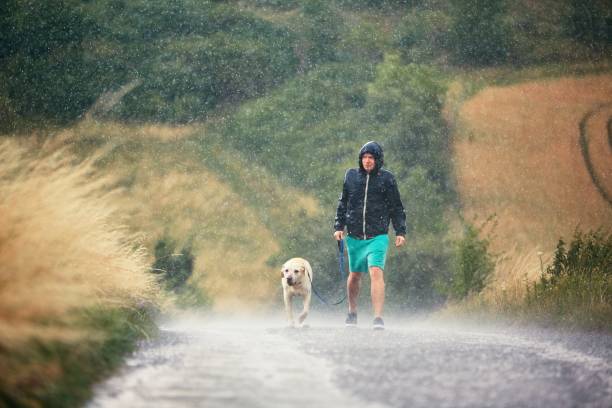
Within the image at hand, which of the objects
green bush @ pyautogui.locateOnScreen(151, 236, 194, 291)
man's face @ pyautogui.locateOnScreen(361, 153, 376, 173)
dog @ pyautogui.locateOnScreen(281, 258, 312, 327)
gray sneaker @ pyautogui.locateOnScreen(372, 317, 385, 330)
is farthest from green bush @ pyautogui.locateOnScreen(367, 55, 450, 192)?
gray sneaker @ pyautogui.locateOnScreen(372, 317, 385, 330)

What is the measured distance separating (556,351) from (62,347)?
4.34 m

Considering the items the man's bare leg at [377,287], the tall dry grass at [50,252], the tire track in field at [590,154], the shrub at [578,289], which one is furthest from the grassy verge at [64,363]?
the tire track in field at [590,154]

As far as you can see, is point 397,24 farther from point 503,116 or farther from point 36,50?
point 36,50

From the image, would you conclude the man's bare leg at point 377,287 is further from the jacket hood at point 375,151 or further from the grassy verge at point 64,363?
the grassy verge at point 64,363

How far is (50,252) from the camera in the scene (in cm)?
612

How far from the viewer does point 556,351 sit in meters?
8.03

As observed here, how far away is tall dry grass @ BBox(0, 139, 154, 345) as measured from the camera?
5.00 m

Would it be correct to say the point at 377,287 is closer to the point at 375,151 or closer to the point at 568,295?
the point at 375,151

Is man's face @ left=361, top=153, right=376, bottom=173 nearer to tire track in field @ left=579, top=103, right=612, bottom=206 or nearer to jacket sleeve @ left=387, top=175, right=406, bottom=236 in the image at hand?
jacket sleeve @ left=387, top=175, right=406, bottom=236

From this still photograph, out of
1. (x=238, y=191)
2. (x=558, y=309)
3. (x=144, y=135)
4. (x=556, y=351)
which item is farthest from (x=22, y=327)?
(x=144, y=135)

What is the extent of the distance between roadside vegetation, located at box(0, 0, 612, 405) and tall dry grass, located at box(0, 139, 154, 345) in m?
0.02

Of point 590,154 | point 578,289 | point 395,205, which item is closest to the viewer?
point 578,289

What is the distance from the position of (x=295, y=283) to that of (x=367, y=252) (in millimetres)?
1488

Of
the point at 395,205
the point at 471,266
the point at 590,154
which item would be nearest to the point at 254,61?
the point at 590,154
